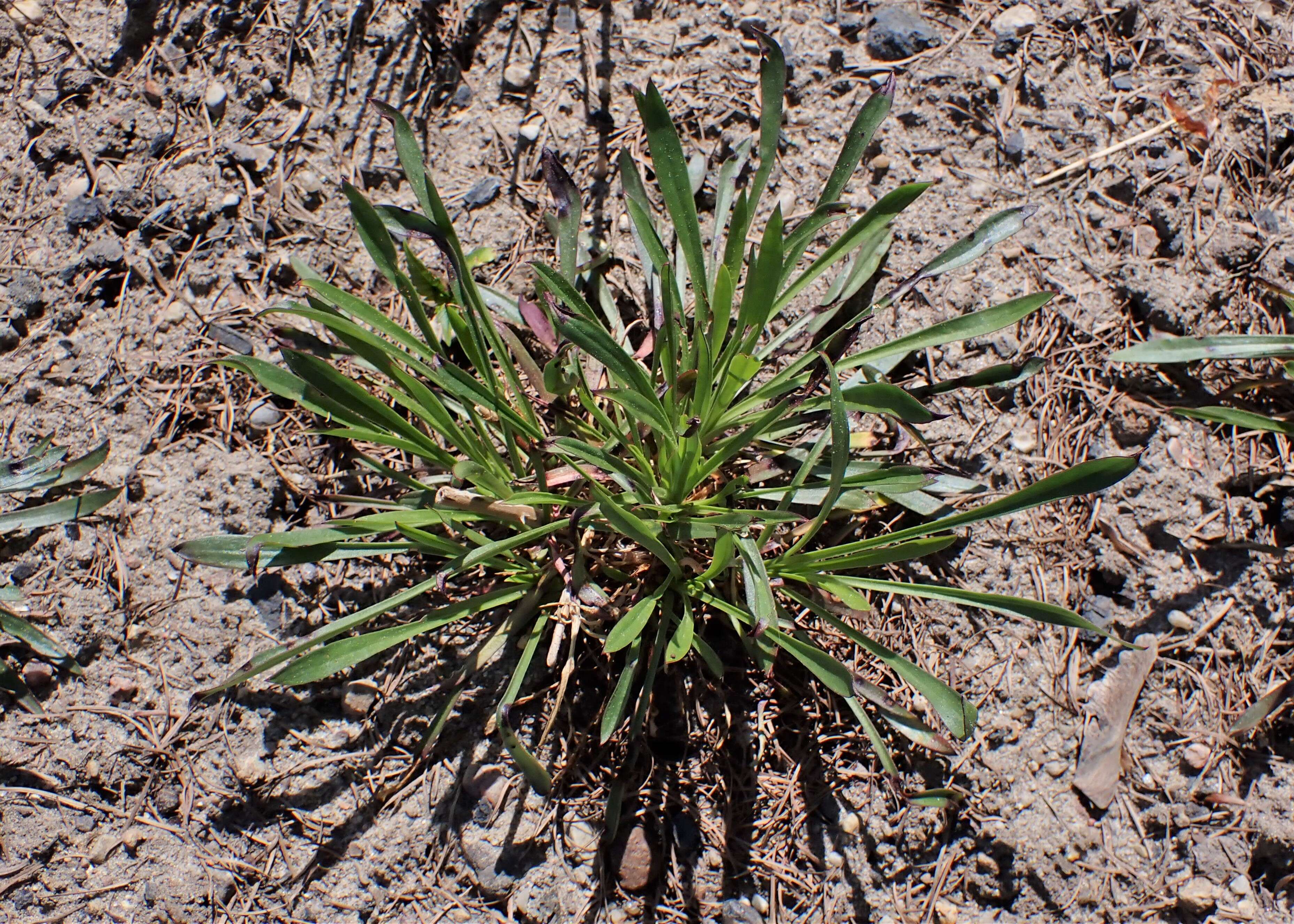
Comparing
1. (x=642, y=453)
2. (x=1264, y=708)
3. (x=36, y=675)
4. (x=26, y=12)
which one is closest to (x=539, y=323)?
(x=642, y=453)

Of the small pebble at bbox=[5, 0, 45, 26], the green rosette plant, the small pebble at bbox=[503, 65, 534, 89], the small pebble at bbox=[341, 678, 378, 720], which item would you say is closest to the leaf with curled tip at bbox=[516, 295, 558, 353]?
the green rosette plant

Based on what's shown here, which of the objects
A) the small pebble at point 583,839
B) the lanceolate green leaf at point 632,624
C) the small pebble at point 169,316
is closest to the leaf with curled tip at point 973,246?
the lanceolate green leaf at point 632,624

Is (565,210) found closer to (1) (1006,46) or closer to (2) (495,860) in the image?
(1) (1006,46)

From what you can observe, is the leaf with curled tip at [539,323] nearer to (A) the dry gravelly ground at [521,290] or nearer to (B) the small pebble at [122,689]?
(A) the dry gravelly ground at [521,290]

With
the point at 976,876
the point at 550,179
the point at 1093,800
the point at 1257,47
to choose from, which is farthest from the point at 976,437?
the point at 1257,47

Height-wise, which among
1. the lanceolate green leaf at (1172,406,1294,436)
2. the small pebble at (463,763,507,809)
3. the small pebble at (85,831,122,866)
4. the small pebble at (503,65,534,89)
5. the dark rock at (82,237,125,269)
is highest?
the small pebble at (503,65,534,89)

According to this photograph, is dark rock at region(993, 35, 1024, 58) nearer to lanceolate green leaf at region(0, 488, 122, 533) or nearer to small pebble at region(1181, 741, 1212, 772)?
small pebble at region(1181, 741, 1212, 772)

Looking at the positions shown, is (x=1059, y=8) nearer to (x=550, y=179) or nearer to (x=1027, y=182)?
(x=1027, y=182)
